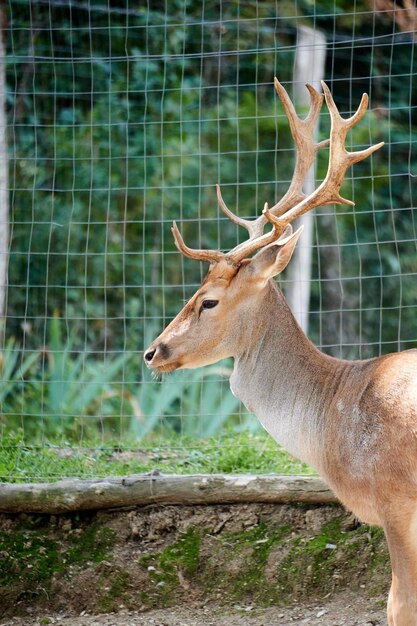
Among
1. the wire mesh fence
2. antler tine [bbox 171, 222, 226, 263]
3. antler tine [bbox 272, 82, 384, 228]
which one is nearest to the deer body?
antler tine [bbox 171, 222, 226, 263]

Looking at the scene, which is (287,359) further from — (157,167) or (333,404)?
(157,167)

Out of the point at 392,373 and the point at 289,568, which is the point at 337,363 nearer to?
the point at 392,373

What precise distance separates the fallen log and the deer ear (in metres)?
1.50

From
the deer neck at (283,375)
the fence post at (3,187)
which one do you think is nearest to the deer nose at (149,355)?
the deer neck at (283,375)

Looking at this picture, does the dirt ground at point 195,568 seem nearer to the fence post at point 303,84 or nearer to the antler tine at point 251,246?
the antler tine at point 251,246

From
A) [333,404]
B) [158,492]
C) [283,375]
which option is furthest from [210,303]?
[158,492]

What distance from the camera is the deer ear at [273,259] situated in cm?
555

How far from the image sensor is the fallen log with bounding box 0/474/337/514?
21.4ft

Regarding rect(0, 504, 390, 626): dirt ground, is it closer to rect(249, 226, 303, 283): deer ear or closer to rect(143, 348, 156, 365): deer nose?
rect(143, 348, 156, 365): deer nose

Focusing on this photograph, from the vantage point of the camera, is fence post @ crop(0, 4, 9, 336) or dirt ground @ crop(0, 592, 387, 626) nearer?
dirt ground @ crop(0, 592, 387, 626)

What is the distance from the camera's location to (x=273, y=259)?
5668 mm

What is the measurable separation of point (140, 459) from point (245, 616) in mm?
1500

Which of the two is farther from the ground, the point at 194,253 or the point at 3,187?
the point at 3,187

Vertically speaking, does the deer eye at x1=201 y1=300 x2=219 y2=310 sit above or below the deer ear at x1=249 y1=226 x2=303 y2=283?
below
